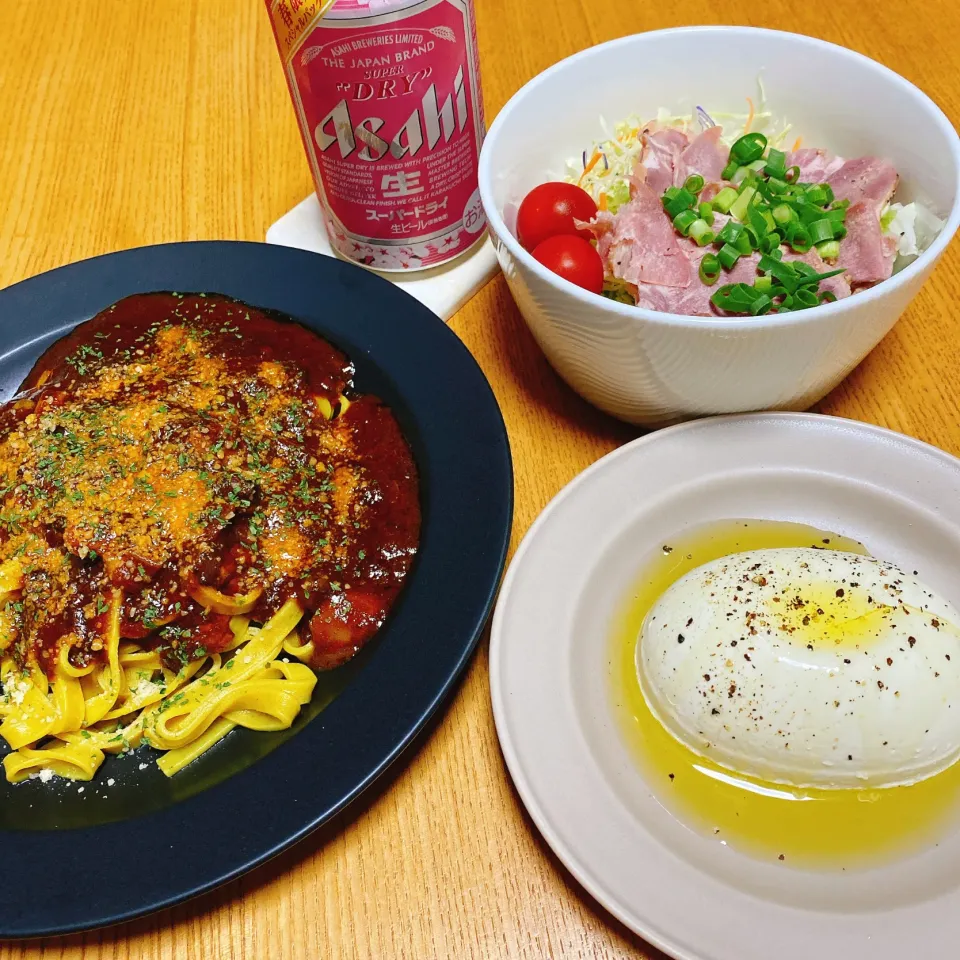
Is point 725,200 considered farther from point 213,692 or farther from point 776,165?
point 213,692

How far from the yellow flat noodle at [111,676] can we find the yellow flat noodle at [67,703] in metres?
0.02

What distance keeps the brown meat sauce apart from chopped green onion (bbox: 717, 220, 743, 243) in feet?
2.37

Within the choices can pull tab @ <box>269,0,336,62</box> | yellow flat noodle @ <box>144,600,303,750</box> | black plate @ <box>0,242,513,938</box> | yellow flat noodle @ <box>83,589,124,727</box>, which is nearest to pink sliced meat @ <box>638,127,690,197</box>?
black plate @ <box>0,242,513,938</box>

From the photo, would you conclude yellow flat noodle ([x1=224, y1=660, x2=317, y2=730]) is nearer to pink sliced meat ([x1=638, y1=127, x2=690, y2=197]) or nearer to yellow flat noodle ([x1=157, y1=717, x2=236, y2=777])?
yellow flat noodle ([x1=157, y1=717, x2=236, y2=777])

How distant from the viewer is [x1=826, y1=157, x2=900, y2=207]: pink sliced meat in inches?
63.7

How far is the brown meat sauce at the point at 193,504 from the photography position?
1398 mm

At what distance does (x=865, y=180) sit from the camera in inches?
64.7

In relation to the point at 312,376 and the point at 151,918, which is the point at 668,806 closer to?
the point at 151,918

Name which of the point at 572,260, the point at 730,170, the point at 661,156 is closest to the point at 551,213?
the point at 572,260

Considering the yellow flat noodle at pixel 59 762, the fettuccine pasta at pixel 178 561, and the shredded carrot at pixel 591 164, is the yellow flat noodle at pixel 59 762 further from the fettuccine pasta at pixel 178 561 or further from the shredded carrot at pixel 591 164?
the shredded carrot at pixel 591 164

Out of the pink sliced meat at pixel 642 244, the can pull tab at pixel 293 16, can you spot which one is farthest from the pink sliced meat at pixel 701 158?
the can pull tab at pixel 293 16

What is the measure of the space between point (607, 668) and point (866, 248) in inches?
36.3

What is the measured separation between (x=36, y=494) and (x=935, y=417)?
1.73 metres

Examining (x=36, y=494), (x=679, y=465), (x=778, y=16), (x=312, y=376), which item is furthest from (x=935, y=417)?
(x=36, y=494)
